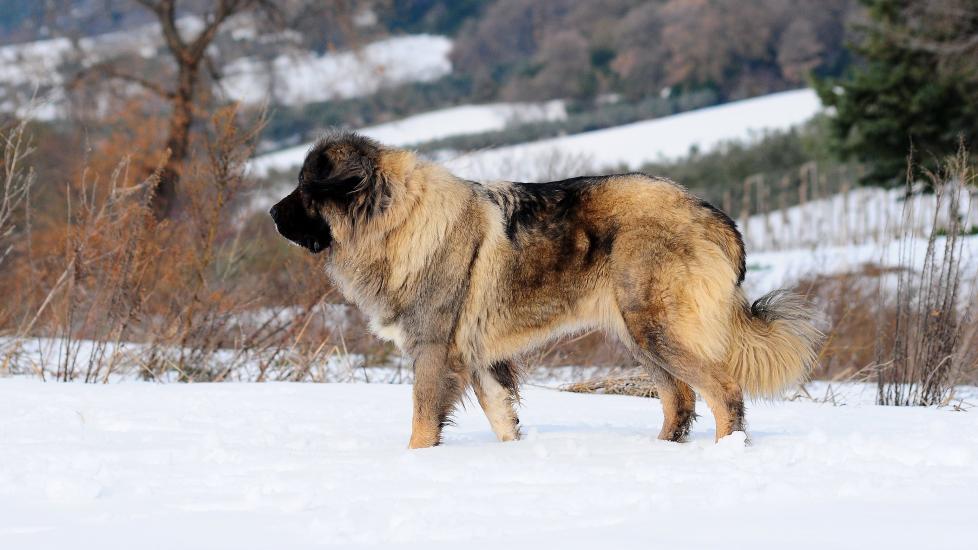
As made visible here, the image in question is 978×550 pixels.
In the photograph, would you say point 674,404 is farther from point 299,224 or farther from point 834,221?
point 834,221

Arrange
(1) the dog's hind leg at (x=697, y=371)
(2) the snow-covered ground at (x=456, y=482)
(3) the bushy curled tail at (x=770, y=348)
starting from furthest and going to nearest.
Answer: (3) the bushy curled tail at (x=770, y=348)
(1) the dog's hind leg at (x=697, y=371)
(2) the snow-covered ground at (x=456, y=482)

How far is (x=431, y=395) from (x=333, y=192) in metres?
1.14

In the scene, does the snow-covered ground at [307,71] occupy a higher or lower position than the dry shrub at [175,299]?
higher

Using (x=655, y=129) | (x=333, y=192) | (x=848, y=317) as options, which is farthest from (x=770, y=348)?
(x=655, y=129)

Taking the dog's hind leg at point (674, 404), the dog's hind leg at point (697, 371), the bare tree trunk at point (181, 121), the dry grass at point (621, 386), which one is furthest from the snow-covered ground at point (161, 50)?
the dog's hind leg at point (697, 371)

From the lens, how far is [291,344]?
780 cm

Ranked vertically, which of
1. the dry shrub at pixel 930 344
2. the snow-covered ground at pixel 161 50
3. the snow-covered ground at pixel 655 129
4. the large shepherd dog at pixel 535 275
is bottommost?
the snow-covered ground at pixel 655 129

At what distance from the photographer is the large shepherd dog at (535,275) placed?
4.57 m

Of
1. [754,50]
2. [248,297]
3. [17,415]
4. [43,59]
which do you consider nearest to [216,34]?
[43,59]

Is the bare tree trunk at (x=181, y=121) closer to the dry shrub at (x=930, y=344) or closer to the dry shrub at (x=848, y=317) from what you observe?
the dry shrub at (x=848, y=317)

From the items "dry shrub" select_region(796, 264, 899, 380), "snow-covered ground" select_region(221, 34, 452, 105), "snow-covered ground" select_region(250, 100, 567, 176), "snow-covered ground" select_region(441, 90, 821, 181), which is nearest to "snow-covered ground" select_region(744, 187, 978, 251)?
"snow-covered ground" select_region(441, 90, 821, 181)

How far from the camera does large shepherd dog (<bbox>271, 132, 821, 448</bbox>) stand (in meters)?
4.57

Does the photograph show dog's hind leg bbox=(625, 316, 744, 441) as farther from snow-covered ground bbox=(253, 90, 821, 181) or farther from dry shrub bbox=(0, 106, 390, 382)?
snow-covered ground bbox=(253, 90, 821, 181)

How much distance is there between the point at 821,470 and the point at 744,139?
2686cm
